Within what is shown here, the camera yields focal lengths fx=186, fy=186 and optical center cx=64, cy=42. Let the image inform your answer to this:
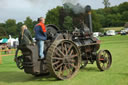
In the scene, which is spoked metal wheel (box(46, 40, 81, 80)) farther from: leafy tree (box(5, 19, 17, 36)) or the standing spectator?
leafy tree (box(5, 19, 17, 36))

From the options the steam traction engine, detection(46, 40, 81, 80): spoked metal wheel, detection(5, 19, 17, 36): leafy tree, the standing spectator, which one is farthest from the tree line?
the standing spectator

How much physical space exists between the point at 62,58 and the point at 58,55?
17 cm

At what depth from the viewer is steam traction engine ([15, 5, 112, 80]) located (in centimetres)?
539

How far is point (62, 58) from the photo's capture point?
5.73m

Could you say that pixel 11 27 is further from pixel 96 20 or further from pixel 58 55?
pixel 58 55

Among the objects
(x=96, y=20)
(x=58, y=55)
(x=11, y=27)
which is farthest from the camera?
(x=11, y=27)

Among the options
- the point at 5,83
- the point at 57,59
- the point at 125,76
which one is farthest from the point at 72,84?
the point at 5,83

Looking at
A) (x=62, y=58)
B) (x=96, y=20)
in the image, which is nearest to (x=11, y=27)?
(x=96, y=20)

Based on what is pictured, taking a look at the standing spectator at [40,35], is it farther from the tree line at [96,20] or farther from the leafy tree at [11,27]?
the leafy tree at [11,27]

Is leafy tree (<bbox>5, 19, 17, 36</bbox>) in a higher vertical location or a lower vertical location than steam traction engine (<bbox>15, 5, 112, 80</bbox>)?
higher

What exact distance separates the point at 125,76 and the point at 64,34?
240 centimetres

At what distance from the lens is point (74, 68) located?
6.16m

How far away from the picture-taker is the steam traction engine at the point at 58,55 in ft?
17.7

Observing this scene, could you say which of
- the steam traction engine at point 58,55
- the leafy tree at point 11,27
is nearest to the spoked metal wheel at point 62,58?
the steam traction engine at point 58,55
